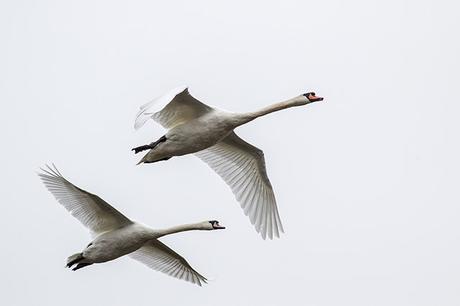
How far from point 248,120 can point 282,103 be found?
1.07 metres

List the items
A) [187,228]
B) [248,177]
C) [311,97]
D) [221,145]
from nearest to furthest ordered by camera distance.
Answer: [311,97] < [187,228] < [221,145] < [248,177]

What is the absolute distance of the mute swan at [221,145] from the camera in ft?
94.2

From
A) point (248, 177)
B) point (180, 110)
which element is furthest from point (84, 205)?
point (248, 177)

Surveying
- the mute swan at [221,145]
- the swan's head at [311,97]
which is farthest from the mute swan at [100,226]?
the swan's head at [311,97]

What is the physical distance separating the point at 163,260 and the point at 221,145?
119 inches

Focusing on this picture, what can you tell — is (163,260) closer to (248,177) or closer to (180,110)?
(248,177)

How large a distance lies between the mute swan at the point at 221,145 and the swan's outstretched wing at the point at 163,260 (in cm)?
193

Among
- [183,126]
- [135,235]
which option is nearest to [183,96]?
[183,126]

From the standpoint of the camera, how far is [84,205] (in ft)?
98.4

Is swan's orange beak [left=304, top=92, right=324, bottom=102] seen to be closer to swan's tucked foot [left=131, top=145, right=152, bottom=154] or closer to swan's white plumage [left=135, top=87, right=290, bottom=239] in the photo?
swan's white plumage [left=135, top=87, right=290, bottom=239]

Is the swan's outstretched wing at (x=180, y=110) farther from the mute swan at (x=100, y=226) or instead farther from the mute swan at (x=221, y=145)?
the mute swan at (x=100, y=226)

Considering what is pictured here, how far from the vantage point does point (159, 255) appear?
32062 millimetres

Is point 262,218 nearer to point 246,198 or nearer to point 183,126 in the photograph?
point 246,198

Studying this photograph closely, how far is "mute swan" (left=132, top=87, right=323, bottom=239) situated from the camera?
28703 mm
